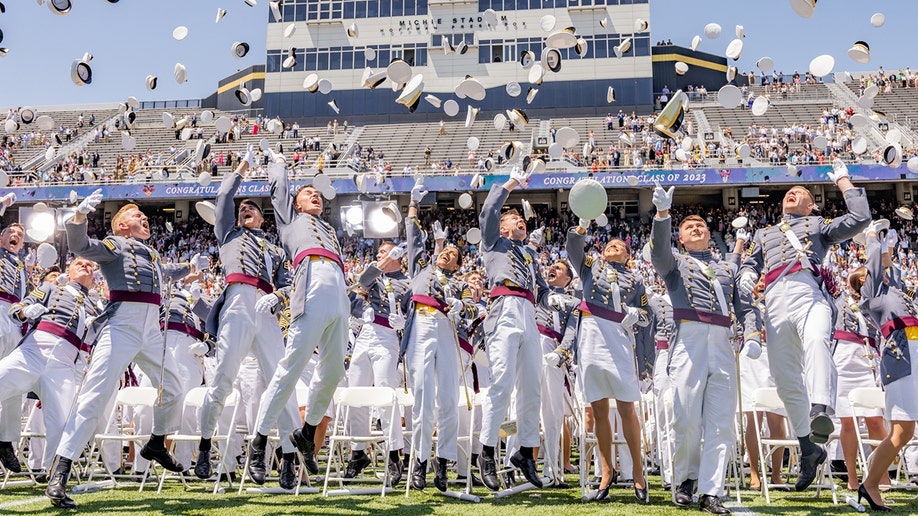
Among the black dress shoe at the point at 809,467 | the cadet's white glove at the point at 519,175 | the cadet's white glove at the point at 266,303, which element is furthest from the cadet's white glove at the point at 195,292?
the black dress shoe at the point at 809,467

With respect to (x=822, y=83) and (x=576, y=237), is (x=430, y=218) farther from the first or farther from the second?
(x=576, y=237)

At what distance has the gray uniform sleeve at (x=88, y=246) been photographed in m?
5.96

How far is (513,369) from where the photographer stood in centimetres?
659

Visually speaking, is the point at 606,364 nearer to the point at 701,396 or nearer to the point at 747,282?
the point at 701,396

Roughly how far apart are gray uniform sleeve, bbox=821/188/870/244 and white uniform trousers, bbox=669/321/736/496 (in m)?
1.22

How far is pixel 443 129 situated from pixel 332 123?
7298mm

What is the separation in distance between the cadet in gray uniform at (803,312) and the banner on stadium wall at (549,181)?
24.2 metres

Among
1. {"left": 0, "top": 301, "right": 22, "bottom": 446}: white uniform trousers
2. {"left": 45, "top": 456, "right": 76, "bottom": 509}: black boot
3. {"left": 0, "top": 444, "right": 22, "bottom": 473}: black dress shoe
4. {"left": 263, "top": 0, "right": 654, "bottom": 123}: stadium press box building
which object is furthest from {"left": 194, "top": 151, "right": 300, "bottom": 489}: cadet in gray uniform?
{"left": 263, "top": 0, "right": 654, "bottom": 123}: stadium press box building

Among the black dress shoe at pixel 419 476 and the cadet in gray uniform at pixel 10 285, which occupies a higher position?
the cadet in gray uniform at pixel 10 285

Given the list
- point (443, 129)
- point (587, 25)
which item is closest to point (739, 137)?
point (587, 25)

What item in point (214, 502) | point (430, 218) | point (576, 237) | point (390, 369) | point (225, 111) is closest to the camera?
point (214, 502)

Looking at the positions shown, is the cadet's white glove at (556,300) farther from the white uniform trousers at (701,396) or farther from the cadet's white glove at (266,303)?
the cadet's white glove at (266,303)

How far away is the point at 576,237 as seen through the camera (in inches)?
263

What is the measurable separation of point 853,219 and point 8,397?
7372mm
